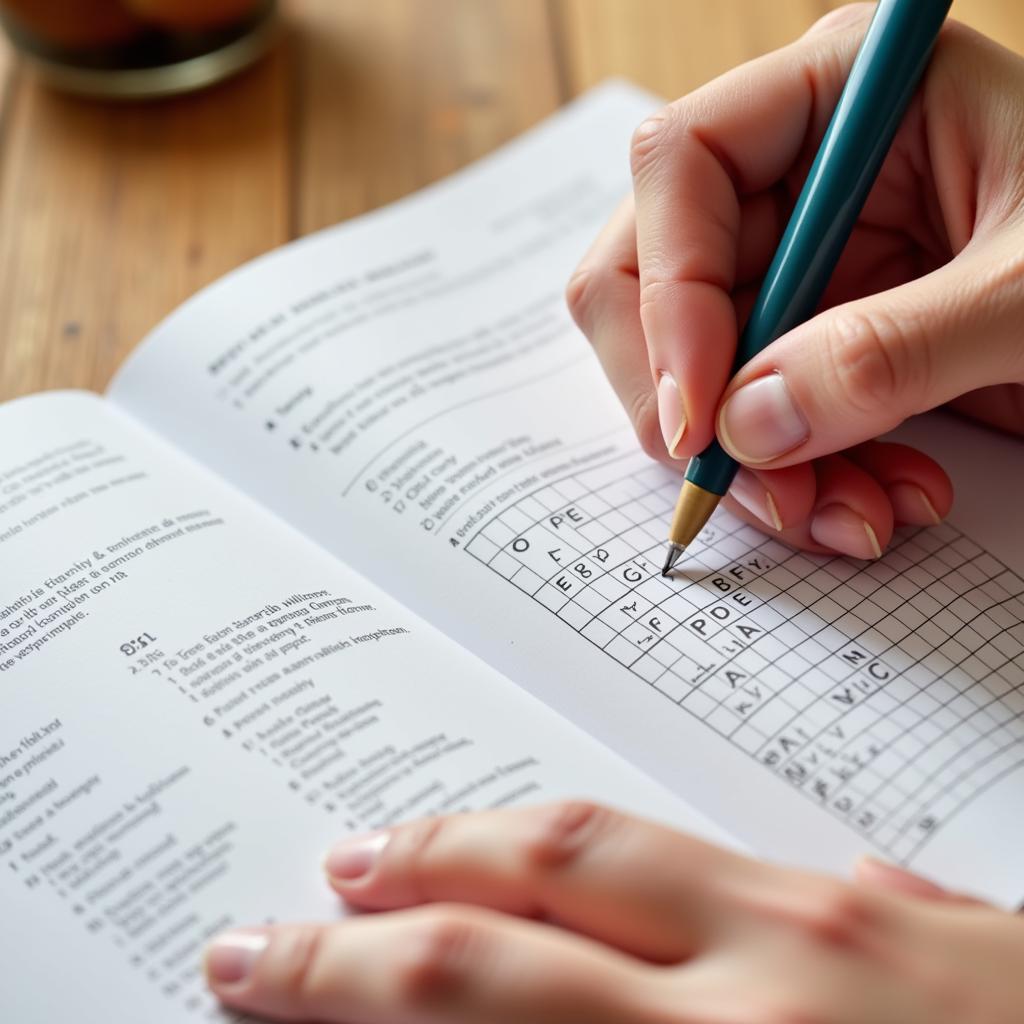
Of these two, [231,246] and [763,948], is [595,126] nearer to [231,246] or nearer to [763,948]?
[231,246]

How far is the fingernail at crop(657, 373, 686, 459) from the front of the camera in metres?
0.61

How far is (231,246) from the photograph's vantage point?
848 millimetres

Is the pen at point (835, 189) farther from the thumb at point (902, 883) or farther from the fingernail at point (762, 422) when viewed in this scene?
the thumb at point (902, 883)

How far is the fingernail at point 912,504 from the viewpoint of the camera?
62 centimetres

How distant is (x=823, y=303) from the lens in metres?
0.75

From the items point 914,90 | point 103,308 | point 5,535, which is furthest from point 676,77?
point 5,535

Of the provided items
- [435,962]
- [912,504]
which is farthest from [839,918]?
[912,504]

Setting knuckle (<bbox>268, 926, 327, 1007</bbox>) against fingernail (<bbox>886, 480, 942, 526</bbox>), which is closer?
knuckle (<bbox>268, 926, 327, 1007</bbox>)

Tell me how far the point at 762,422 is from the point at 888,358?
0.07 m

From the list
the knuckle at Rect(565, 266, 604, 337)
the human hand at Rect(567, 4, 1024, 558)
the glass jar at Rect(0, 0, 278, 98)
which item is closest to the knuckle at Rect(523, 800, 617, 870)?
the human hand at Rect(567, 4, 1024, 558)

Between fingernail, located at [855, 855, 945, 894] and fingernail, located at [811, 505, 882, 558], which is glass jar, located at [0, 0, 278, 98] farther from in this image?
fingernail, located at [855, 855, 945, 894]

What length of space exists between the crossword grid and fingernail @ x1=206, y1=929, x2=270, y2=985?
0.21 metres

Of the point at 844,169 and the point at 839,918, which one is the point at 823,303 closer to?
the point at 844,169

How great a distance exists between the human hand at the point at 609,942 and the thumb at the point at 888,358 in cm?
21
